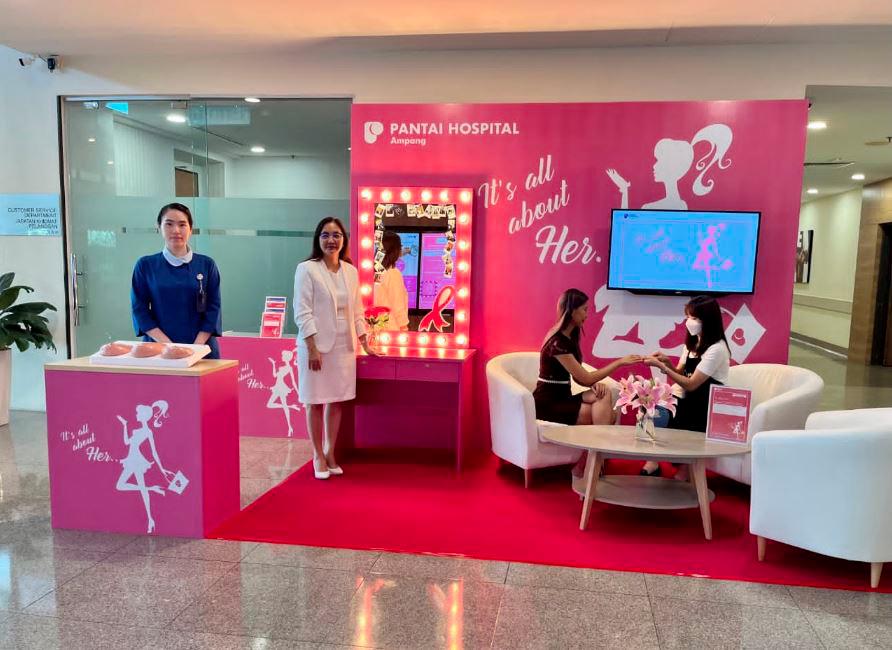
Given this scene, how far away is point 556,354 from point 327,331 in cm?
138

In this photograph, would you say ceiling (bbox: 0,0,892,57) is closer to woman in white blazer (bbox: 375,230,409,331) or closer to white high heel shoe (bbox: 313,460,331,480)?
woman in white blazer (bbox: 375,230,409,331)

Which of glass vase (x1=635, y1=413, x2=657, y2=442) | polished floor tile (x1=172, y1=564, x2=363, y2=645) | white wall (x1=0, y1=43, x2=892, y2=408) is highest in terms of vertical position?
white wall (x1=0, y1=43, x2=892, y2=408)

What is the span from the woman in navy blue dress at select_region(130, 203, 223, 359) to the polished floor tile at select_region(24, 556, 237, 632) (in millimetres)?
1160

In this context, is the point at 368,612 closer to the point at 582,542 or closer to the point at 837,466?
the point at 582,542

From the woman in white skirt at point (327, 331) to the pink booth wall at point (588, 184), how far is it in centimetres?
91

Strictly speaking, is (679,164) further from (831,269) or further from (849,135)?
(831,269)

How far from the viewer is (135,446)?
2.99 meters

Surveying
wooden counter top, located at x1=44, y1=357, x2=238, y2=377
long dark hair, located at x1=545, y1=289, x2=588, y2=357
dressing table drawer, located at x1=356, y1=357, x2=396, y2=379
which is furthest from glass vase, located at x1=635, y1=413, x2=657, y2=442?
wooden counter top, located at x1=44, y1=357, x2=238, y2=377

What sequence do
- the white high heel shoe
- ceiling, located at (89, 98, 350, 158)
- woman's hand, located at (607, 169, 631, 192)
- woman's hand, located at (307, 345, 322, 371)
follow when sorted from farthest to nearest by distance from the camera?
ceiling, located at (89, 98, 350, 158) < woman's hand, located at (607, 169, 631, 192) < the white high heel shoe < woman's hand, located at (307, 345, 322, 371)

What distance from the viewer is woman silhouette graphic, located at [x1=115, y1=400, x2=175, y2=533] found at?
296 centimetres

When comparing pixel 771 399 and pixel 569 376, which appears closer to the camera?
pixel 771 399

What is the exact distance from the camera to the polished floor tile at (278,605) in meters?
2.29

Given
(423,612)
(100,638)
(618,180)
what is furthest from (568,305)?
(100,638)

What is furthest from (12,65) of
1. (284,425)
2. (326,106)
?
(284,425)
